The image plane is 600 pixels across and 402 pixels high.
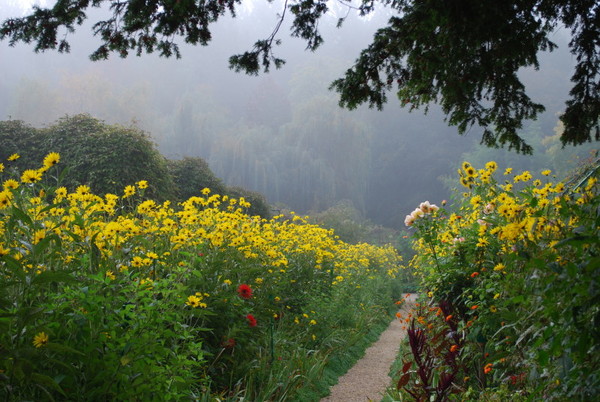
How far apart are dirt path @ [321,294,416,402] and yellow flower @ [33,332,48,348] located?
1.93m

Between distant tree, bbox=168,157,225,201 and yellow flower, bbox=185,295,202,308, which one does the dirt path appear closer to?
yellow flower, bbox=185,295,202,308

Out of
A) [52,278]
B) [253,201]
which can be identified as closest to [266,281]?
[52,278]

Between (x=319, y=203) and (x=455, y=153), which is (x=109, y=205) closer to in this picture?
(x=319, y=203)

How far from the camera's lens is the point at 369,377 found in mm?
4484

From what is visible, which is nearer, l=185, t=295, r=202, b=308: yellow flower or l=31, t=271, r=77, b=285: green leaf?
l=31, t=271, r=77, b=285: green leaf

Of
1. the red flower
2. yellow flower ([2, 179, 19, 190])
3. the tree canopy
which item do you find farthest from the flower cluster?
yellow flower ([2, 179, 19, 190])

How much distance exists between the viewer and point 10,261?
151cm

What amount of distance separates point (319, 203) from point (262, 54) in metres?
31.5

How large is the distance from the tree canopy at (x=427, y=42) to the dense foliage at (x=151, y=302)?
0.84 metres

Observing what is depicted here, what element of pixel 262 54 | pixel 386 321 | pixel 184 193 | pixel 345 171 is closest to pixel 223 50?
pixel 345 171

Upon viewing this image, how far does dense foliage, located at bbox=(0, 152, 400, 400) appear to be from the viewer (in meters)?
1.70

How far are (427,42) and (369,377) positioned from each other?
312 cm

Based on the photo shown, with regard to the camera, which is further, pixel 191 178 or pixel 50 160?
pixel 191 178

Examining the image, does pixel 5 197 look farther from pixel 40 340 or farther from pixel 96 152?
pixel 96 152
